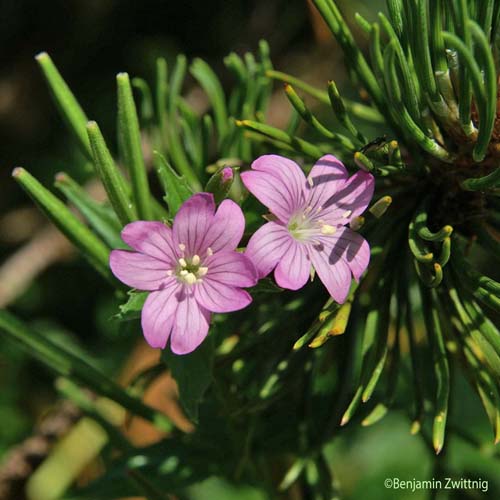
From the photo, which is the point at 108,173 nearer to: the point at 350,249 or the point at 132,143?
the point at 132,143

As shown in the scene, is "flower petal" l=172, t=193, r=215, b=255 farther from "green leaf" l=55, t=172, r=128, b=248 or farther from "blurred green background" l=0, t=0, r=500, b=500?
"blurred green background" l=0, t=0, r=500, b=500

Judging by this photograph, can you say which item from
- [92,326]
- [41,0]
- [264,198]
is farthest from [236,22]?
[264,198]

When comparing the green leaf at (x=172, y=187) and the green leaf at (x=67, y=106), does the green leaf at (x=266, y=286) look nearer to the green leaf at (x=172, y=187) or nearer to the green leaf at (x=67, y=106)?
the green leaf at (x=172, y=187)

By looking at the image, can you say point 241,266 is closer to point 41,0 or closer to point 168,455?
point 168,455

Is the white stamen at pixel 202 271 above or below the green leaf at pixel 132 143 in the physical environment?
below

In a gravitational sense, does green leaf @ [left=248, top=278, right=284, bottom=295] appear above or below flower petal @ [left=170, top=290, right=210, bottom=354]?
below

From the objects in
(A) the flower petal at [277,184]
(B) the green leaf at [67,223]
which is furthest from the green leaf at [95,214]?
(A) the flower petal at [277,184]

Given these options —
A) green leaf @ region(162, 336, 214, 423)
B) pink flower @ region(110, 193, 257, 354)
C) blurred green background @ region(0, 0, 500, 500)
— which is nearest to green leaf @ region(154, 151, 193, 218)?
pink flower @ region(110, 193, 257, 354)
